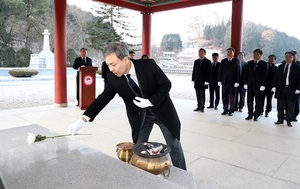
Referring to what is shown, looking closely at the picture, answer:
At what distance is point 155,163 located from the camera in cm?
126

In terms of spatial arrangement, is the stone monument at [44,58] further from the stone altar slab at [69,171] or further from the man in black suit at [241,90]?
the stone altar slab at [69,171]

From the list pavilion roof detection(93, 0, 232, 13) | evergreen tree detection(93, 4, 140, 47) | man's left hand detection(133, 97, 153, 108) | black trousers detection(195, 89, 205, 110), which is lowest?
black trousers detection(195, 89, 205, 110)

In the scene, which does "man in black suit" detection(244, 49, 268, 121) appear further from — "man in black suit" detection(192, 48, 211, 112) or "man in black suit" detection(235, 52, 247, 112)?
"man in black suit" detection(192, 48, 211, 112)

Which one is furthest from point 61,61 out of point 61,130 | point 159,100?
point 159,100

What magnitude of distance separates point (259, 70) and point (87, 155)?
501cm

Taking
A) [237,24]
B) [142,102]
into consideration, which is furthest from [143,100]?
[237,24]

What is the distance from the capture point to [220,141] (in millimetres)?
3939

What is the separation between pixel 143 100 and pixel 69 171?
79 cm

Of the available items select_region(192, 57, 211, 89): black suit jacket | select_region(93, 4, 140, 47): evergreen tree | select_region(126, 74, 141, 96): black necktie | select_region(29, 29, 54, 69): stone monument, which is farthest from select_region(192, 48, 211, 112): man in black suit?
select_region(29, 29, 54, 69): stone monument

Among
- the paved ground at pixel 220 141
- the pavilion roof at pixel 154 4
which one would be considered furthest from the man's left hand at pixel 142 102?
the pavilion roof at pixel 154 4

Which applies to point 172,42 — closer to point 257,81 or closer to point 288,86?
point 257,81

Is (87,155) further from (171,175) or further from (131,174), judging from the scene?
(171,175)

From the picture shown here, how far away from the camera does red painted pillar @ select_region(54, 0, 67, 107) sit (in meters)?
6.38

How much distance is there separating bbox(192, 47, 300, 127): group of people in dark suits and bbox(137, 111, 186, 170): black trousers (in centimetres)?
388
